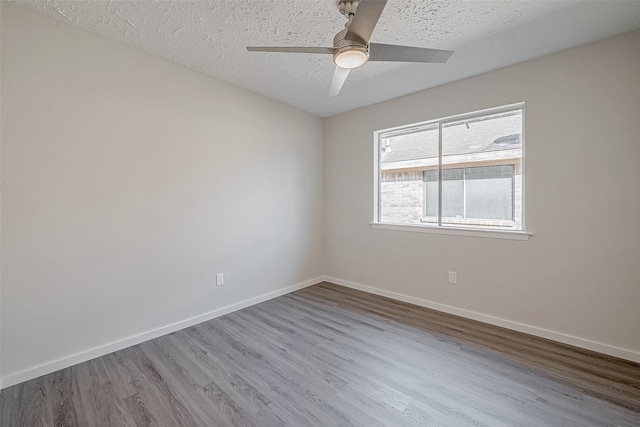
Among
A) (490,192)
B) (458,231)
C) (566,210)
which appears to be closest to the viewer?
(566,210)

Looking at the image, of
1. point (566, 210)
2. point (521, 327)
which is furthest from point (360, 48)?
point (521, 327)

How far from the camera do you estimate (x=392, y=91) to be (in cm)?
308

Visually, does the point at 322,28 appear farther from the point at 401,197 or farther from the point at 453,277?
the point at 453,277

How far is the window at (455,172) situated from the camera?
8.59ft

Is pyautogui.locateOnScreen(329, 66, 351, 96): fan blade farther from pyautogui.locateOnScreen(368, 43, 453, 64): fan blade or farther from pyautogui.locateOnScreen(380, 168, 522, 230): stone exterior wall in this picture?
pyautogui.locateOnScreen(380, 168, 522, 230): stone exterior wall

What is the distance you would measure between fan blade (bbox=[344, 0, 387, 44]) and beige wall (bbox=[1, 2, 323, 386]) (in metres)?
1.91

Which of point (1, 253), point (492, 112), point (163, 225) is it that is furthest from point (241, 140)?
point (492, 112)

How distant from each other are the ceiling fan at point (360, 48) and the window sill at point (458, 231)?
180 cm

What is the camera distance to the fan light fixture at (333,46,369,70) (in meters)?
1.38

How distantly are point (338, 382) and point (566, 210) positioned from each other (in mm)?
2359

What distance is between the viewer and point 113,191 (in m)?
2.15

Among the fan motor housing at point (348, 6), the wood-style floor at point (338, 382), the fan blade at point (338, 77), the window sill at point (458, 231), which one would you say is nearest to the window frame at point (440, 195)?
the window sill at point (458, 231)

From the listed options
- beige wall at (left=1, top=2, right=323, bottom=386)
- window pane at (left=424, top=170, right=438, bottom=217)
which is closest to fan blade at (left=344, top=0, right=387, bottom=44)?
beige wall at (left=1, top=2, right=323, bottom=386)

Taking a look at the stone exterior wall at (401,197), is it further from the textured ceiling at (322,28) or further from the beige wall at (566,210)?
the textured ceiling at (322,28)
